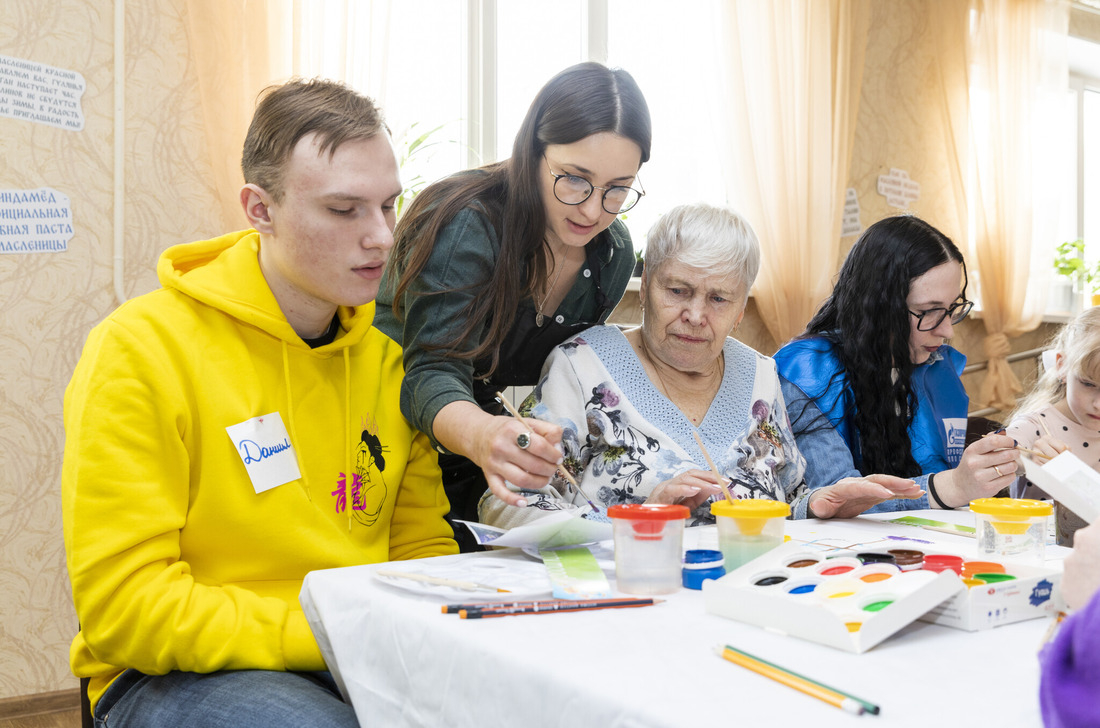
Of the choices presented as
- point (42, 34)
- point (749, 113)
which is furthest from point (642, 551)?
point (749, 113)

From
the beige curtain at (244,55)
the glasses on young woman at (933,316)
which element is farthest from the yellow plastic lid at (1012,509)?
the beige curtain at (244,55)

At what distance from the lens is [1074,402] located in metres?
2.29

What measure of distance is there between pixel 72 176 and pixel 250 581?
175 cm

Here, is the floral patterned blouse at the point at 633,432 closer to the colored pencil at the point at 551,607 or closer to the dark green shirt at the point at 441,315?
the dark green shirt at the point at 441,315

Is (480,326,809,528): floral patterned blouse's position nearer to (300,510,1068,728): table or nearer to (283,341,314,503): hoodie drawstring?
(283,341,314,503): hoodie drawstring

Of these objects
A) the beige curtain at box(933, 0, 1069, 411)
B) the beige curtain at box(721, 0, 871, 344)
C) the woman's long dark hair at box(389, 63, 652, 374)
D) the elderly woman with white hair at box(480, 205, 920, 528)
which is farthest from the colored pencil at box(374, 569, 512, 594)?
the beige curtain at box(933, 0, 1069, 411)

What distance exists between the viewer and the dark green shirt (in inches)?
Result: 55.2

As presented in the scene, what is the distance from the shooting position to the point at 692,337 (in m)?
1.71

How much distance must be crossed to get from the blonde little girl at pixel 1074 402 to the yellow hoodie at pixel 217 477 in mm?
1636

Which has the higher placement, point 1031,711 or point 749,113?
point 749,113

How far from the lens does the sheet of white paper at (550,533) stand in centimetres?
108

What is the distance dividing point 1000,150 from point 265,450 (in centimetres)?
511

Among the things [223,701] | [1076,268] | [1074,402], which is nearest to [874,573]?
[223,701]

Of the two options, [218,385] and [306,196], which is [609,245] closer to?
[306,196]
